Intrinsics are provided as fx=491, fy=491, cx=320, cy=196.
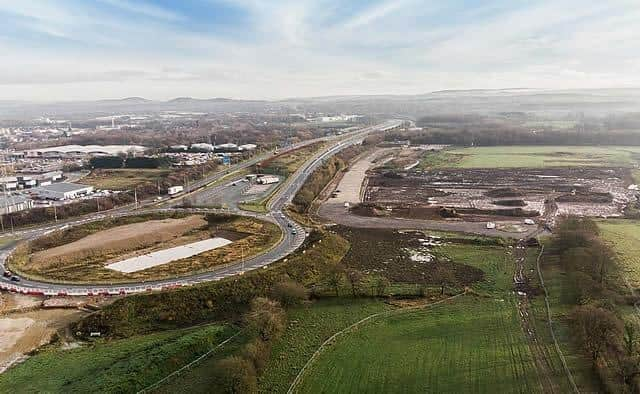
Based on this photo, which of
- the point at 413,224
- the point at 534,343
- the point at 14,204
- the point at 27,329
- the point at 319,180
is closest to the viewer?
the point at 534,343

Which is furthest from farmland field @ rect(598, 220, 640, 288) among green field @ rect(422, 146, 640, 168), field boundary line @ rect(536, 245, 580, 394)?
green field @ rect(422, 146, 640, 168)

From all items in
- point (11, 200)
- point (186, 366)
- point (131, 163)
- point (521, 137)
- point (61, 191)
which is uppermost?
point (521, 137)

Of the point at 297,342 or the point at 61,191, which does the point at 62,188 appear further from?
the point at 297,342

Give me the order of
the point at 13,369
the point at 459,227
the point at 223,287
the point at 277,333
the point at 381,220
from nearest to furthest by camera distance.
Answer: the point at 13,369 → the point at 277,333 → the point at 223,287 → the point at 459,227 → the point at 381,220

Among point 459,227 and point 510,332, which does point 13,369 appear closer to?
point 510,332

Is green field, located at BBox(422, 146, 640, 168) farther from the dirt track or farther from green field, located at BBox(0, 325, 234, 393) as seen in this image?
green field, located at BBox(0, 325, 234, 393)

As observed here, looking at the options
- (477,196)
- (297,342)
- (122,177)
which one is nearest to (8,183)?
(122,177)

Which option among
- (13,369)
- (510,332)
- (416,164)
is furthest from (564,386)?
(416,164)
